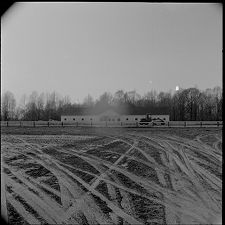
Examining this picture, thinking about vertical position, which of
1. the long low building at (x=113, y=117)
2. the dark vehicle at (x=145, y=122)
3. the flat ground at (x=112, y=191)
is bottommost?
the flat ground at (x=112, y=191)

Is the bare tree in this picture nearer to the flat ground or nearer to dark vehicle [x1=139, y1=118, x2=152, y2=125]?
dark vehicle [x1=139, y1=118, x2=152, y2=125]

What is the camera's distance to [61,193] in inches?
222

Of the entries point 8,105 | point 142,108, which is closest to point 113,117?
point 142,108

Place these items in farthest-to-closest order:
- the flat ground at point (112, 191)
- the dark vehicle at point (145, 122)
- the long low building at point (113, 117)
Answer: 1. the long low building at point (113, 117)
2. the dark vehicle at point (145, 122)
3. the flat ground at point (112, 191)

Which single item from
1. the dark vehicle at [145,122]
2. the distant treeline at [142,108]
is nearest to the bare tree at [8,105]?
the distant treeline at [142,108]

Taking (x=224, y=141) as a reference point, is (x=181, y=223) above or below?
below

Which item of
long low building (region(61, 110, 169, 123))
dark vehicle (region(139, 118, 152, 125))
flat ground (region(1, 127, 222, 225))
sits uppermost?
long low building (region(61, 110, 169, 123))

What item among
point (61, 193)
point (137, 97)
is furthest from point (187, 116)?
point (61, 193)

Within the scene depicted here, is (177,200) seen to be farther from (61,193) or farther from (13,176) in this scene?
(13,176)

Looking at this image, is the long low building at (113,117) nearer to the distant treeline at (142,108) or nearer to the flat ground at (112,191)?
the distant treeline at (142,108)

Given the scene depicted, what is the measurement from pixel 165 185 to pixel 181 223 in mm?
2104

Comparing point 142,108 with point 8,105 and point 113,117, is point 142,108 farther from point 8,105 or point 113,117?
point 8,105

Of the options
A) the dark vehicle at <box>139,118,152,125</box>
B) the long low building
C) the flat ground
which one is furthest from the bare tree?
the flat ground

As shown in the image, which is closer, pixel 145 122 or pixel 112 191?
pixel 112 191
